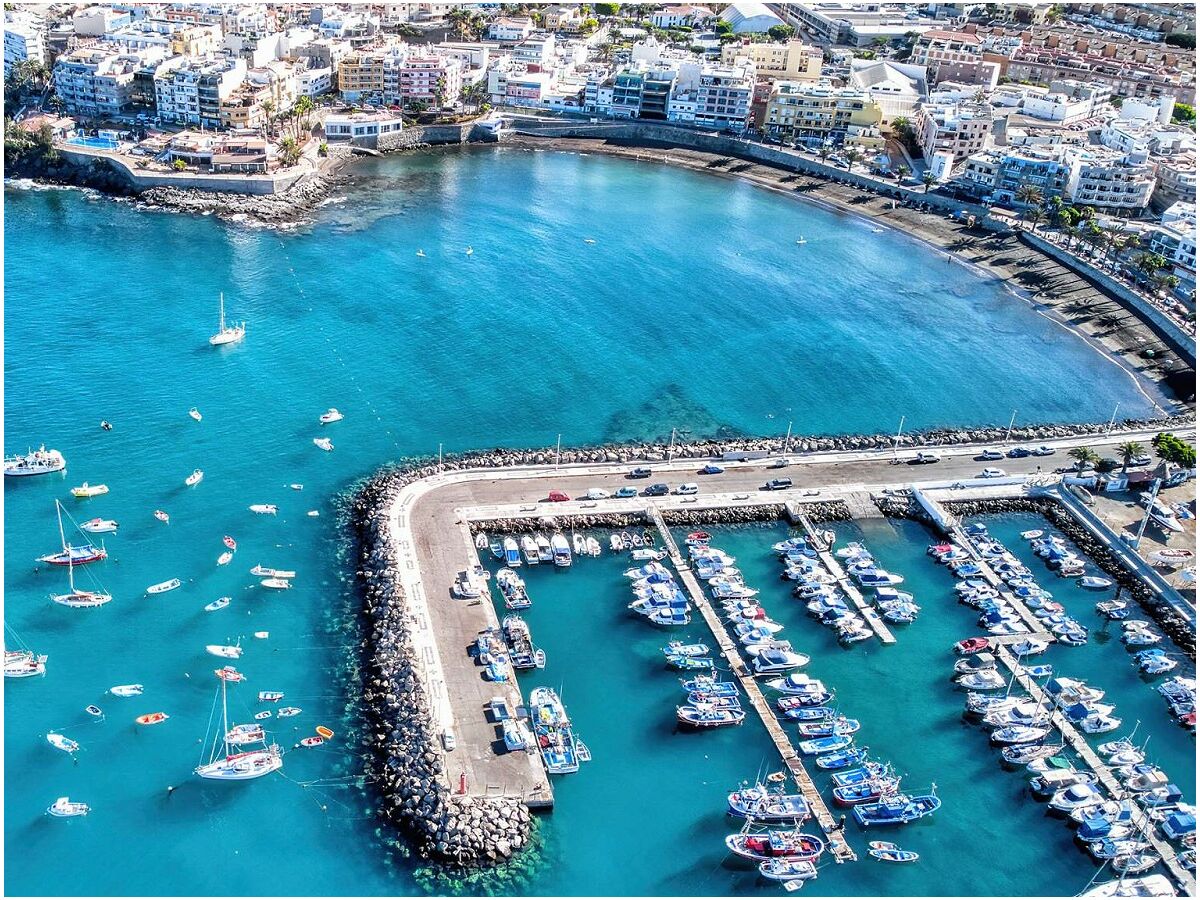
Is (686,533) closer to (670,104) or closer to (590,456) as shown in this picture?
(590,456)

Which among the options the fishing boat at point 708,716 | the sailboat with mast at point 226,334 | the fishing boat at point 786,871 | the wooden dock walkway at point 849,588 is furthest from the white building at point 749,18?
the fishing boat at point 786,871

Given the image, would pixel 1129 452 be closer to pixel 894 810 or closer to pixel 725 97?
pixel 894 810

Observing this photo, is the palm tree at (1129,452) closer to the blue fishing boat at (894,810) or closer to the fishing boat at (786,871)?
the blue fishing boat at (894,810)

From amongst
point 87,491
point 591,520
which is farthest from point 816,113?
point 87,491

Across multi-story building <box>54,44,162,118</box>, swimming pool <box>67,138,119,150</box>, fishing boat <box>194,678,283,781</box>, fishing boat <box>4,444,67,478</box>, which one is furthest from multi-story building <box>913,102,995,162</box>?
fishing boat <box>194,678,283,781</box>

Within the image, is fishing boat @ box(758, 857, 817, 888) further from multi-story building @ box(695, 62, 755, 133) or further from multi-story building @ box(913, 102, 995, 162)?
multi-story building @ box(695, 62, 755, 133)
